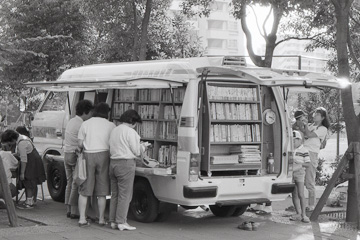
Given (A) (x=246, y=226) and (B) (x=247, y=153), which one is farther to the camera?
(B) (x=247, y=153)

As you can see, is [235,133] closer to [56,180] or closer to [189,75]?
[189,75]

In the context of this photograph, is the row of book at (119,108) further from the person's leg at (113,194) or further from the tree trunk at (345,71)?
the tree trunk at (345,71)

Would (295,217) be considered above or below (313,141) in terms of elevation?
below

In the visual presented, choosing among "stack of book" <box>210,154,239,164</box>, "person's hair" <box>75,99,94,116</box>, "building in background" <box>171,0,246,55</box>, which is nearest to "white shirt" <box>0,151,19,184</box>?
"person's hair" <box>75,99,94,116</box>

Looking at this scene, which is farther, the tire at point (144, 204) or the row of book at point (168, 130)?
the row of book at point (168, 130)

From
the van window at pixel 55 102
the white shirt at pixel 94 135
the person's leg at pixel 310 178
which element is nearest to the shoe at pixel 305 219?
the person's leg at pixel 310 178

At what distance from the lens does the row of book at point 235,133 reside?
962 cm

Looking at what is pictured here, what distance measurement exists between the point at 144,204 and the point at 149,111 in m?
1.55

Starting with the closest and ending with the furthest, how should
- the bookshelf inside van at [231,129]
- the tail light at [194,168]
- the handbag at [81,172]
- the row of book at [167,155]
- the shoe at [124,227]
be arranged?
the tail light at [194,168] < the shoe at [124,227] < the handbag at [81,172] < the bookshelf inside van at [231,129] < the row of book at [167,155]

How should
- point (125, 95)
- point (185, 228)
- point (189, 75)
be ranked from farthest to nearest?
point (125, 95), point (185, 228), point (189, 75)

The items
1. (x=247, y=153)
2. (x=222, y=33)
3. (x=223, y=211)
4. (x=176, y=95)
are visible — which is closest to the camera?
(x=247, y=153)

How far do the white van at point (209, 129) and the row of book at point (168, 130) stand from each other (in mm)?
16

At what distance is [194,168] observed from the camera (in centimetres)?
905

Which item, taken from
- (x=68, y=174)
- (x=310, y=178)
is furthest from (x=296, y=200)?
(x=68, y=174)
